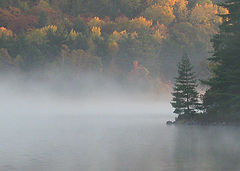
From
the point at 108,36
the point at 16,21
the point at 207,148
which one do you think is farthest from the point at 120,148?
the point at 16,21

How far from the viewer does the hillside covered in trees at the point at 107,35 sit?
151m

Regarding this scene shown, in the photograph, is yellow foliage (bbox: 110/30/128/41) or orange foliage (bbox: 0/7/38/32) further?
orange foliage (bbox: 0/7/38/32)

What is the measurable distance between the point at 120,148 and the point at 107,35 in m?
125

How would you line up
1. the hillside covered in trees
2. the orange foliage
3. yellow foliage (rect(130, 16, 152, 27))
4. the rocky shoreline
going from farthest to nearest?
1. the orange foliage
2. yellow foliage (rect(130, 16, 152, 27))
3. the hillside covered in trees
4. the rocky shoreline

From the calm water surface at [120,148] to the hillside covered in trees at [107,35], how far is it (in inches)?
3309

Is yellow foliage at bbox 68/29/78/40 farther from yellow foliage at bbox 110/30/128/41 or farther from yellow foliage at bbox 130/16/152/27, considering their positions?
yellow foliage at bbox 130/16/152/27

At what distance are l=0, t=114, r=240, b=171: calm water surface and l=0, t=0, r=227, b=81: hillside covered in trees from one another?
8406cm

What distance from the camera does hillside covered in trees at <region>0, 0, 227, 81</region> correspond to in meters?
151

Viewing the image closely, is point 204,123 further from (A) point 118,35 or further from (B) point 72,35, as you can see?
(A) point 118,35

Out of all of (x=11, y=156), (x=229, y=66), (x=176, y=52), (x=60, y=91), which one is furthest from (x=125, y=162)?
(x=176, y=52)

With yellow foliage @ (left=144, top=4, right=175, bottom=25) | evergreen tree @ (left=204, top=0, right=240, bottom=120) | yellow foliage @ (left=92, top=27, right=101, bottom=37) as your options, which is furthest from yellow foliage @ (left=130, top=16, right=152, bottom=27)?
evergreen tree @ (left=204, top=0, right=240, bottom=120)

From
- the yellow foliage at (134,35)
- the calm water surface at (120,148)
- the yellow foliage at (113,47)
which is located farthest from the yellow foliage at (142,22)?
the calm water surface at (120,148)

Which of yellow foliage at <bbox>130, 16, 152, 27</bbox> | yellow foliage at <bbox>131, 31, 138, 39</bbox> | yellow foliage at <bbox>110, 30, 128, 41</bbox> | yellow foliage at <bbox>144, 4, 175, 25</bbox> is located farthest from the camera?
yellow foliage at <bbox>144, 4, 175, 25</bbox>

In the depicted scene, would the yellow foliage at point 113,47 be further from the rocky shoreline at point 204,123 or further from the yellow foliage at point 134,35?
the rocky shoreline at point 204,123
